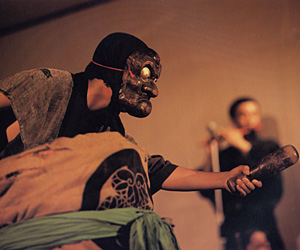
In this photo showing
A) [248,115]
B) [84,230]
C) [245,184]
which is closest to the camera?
[84,230]

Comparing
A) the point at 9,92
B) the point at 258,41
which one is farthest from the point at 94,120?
the point at 258,41

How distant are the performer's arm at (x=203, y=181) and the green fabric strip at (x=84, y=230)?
17cm

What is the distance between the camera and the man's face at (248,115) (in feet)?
3.84

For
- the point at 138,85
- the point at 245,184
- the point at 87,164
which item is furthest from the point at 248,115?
the point at 87,164

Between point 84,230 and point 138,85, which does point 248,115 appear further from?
point 84,230

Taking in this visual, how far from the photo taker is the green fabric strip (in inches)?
35.7

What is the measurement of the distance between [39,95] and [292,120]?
2.47ft

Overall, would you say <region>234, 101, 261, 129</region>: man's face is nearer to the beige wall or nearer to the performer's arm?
the beige wall

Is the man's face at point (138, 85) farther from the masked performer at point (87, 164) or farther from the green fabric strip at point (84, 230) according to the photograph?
the green fabric strip at point (84, 230)

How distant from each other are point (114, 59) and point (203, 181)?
453 millimetres

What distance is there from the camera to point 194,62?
125 centimetres

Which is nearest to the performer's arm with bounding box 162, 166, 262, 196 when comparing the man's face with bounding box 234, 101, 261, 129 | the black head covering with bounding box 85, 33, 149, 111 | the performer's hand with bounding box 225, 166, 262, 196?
the performer's hand with bounding box 225, 166, 262, 196

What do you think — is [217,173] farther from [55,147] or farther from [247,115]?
[55,147]

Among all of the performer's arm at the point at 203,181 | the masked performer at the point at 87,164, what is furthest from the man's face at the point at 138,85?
the performer's arm at the point at 203,181
